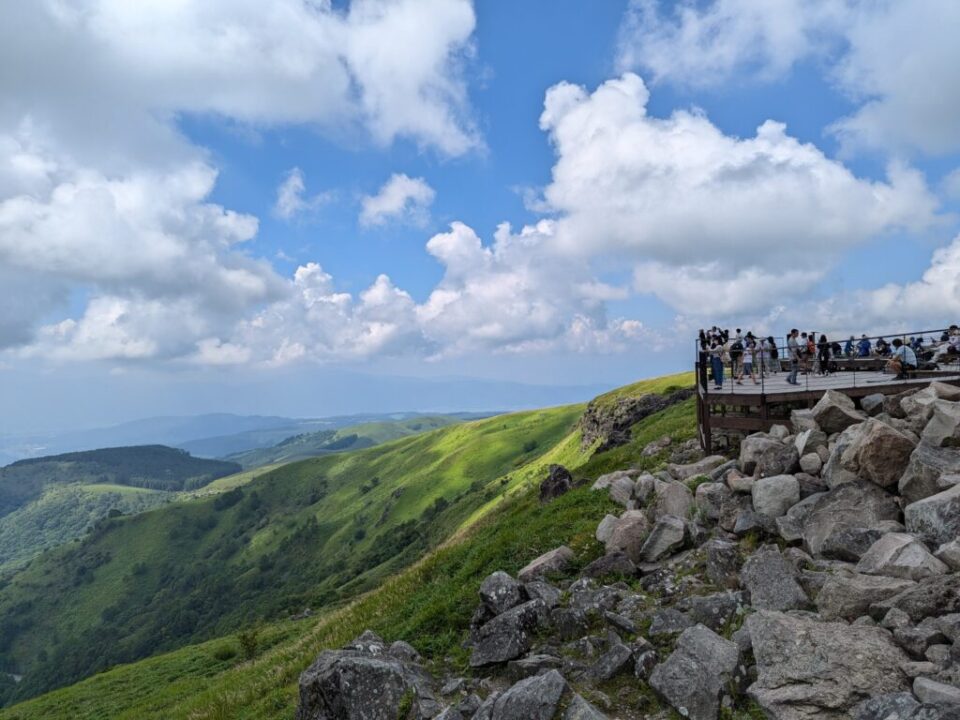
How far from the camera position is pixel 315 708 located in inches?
447

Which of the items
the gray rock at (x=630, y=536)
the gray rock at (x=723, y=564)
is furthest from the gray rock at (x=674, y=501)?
the gray rock at (x=723, y=564)

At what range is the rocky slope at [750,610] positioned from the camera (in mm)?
8422

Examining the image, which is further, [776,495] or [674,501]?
[674,501]

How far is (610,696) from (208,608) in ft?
729

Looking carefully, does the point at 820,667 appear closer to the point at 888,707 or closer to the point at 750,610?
the point at 888,707

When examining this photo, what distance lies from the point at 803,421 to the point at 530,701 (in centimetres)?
1298

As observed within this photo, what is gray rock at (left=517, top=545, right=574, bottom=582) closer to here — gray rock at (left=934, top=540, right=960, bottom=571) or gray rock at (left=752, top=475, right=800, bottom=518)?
gray rock at (left=752, top=475, right=800, bottom=518)

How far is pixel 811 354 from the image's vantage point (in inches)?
1398

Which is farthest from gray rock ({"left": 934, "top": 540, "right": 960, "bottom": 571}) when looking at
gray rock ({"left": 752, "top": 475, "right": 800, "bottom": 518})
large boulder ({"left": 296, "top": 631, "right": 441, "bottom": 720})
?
large boulder ({"left": 296, "top": 631, "right": 441, "bottom": 720})

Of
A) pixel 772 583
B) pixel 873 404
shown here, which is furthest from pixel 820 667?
pixel 873 404

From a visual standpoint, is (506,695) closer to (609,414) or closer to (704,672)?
(704,672)

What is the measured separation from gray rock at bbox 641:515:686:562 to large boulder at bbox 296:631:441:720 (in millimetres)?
6323

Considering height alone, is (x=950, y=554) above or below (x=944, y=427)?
below

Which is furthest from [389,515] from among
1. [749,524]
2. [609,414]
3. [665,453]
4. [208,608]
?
[749,524]
